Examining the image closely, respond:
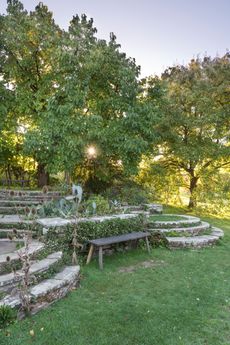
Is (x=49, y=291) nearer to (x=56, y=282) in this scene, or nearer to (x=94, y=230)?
(x=56, y=282)

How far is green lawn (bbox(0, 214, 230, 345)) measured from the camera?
3.60 m

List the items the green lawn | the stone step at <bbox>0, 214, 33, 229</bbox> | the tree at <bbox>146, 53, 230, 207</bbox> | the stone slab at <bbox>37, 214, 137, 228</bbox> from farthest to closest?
the tree at <bbox>146, 53, 230, 207</bbox>, the stone step at <bbox>0, 214, 33, 229</bbox>, the stone slab at <bbox>37, 214, 137, 228</bbox>, the green lawn

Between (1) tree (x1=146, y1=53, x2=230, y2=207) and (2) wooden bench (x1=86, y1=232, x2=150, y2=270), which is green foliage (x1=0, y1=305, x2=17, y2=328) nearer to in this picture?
(2) wooden bench (x1=86, y1=232, x2=150, y2=270)

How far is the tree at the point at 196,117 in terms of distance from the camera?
13930 mm

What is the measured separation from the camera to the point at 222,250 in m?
8.16

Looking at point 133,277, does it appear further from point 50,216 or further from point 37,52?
point 37,52

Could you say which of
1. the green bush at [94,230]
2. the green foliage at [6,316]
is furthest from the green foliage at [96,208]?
the green foliage at [6,316]

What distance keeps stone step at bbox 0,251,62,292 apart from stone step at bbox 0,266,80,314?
0.66 ft

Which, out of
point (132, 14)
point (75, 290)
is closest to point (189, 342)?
point (75, 290)

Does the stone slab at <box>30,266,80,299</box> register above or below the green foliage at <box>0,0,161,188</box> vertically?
below

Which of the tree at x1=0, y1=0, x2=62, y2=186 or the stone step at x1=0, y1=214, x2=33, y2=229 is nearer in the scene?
the stone step at x1=0, y1=214, x2=33, y2=229

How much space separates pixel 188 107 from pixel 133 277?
11.0 m

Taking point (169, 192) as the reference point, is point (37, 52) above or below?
above

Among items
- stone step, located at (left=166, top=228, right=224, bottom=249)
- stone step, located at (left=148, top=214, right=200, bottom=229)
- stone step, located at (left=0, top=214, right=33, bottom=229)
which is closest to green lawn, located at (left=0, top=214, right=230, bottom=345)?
stone step, located at (left=166, top=228, right=224, bottom=249)
